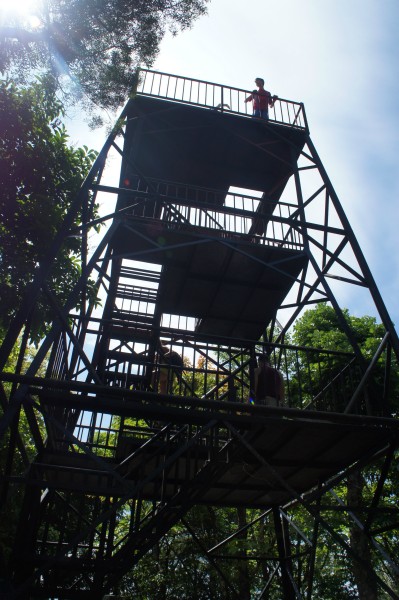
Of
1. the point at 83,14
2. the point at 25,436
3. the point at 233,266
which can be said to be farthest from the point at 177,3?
the point at 25,436

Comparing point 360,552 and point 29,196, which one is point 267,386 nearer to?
point 29,196

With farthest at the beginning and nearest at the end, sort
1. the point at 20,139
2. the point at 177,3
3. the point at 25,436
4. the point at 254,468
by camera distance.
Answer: the point at 25,436
the point at 20,139
the point at 177,3
the point at 254,468

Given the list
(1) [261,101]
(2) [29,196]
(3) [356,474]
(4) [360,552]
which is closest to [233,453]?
(2) [29,196]

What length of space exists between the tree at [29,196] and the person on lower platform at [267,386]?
14.7 feet

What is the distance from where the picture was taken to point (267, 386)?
7.42 metres

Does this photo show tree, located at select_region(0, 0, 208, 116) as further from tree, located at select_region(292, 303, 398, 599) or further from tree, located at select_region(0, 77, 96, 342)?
tree, located at select_region(292, 303, 398, 599)

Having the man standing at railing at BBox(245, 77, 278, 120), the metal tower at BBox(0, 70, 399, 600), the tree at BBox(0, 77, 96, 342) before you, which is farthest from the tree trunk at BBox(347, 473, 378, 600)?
the man standing at railing at BBox(245, 77, 278, 120)

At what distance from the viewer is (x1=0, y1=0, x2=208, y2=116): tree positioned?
774 cm

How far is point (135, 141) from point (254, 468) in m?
7.09

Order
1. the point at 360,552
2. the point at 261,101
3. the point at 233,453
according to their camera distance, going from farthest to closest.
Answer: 1. the point at 360,552
2. the point at 261,101
3. the point at 233,453

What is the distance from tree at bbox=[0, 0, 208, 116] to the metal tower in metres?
1.02

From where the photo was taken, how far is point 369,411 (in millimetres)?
7477

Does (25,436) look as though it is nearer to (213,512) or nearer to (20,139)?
(213,512)

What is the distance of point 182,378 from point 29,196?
4984 millimetres
